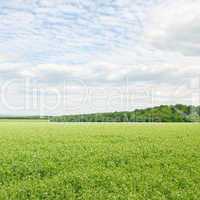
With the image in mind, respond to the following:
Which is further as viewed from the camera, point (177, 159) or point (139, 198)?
point (177, 159)

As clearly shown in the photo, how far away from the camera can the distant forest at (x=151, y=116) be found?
8950 centimetres

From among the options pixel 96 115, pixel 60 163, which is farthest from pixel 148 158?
pixel 96 115

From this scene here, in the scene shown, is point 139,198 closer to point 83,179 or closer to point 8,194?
point 83,179

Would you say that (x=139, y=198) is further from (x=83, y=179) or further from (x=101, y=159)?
(x=101, y=159)

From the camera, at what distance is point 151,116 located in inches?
3649

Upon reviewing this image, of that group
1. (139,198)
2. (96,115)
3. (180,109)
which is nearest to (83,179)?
(139,198)

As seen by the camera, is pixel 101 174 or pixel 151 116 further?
pixel 151 116

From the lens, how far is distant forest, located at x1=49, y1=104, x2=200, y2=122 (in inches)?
3524

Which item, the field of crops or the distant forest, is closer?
the field of crops

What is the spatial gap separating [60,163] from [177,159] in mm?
4989

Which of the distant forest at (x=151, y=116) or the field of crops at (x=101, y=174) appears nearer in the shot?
the field of crops at (x=101, y=174)

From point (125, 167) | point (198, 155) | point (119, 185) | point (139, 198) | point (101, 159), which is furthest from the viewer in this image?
point (198, 155)

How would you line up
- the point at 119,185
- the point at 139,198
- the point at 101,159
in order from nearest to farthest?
the point at 139,198, the point at 119,185, the point at 101,159

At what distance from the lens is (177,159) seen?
50.2ft
